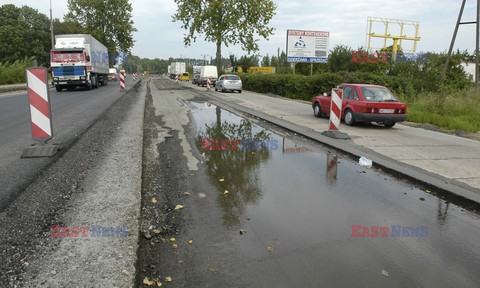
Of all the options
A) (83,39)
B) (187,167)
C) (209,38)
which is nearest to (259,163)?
(187,167)

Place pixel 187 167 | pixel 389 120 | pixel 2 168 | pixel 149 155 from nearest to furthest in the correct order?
pixel 2 168 < pixel 187 167 < pixel 149 155 < pixel 389 120

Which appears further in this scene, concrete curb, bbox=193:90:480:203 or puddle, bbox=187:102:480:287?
concrete curb, bbox=193:90:480:203

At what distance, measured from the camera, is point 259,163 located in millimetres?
6965

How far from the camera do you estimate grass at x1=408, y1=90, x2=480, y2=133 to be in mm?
12211

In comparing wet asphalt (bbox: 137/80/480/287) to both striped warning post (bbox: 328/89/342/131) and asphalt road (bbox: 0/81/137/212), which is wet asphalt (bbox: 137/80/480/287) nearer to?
asphalt road (bbox: 0/81/137/212)

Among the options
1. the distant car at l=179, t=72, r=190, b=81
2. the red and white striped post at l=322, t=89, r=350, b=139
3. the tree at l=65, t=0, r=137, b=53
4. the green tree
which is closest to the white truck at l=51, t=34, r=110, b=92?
the red and white striped post at l=322, t=89, r=350, b=139

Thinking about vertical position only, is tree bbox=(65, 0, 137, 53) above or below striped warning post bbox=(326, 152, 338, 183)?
above

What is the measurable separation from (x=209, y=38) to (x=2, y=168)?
4172 centimetres

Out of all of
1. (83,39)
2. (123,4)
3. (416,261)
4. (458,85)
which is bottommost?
(416,261)

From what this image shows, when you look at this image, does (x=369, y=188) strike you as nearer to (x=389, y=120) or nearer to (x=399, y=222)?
(x=399, y=222)

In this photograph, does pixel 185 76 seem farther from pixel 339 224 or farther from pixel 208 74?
pixel 339 224
